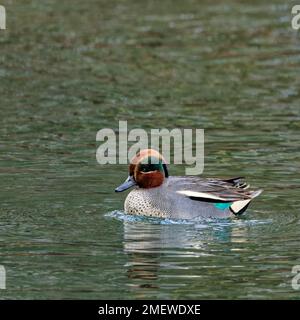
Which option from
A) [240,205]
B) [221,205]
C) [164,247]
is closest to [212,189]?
[221,205]

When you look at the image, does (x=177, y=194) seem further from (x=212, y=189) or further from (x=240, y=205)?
(x=240, y=205)

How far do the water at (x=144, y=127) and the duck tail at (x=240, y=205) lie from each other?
104 millimetres

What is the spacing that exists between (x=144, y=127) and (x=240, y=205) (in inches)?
165

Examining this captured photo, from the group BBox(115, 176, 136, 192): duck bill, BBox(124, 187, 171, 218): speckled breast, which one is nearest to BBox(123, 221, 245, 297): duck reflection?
BBox(124, 187, 171, 218): speckled breast

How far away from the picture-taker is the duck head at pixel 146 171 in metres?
12.2

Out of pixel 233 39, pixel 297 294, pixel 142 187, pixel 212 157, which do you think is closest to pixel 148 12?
pixel 233 39

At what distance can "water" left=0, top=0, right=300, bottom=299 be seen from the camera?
10492mm

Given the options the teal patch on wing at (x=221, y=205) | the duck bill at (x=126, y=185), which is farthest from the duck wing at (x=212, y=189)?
the duck bill at (x=126, y=185)

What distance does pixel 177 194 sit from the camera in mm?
12102

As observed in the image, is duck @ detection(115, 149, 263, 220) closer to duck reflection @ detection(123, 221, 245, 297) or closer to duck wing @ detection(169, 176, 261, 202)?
duck wing @ detection(169, 176, 261, 202)

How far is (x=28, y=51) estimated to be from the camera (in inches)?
801

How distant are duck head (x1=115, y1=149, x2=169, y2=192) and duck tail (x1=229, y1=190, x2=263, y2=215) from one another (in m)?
0.73

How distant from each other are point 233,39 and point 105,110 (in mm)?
4863
